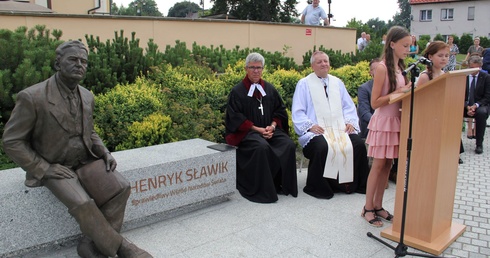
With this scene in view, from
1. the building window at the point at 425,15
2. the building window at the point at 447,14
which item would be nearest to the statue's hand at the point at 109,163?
the building window at the point at 447,14

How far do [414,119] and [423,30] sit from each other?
56.1m

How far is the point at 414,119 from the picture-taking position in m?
3.77

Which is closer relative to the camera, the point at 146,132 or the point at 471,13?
the point at 146,132

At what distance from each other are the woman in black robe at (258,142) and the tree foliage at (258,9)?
3369cm

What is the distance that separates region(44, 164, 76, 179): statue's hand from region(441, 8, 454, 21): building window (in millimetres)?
56183

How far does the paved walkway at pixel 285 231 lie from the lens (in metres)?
3.77

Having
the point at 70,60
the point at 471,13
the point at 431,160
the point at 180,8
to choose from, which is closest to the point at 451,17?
the point at 471,13

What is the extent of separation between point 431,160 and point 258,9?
36674mm

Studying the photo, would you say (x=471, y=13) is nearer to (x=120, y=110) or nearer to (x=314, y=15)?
(x=314, y=15)

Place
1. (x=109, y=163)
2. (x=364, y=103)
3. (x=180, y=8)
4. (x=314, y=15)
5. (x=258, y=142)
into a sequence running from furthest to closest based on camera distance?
(x=180, y=8)
(x=314, y=15)
(x=364, y=103)
(x=258, y=142)
(x=109, y=163)

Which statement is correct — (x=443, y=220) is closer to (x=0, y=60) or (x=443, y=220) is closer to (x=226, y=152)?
(x=226, y=152)

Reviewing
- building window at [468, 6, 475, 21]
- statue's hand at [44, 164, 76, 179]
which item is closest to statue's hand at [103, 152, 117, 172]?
statue's hand at [44, 164, 76, 179]

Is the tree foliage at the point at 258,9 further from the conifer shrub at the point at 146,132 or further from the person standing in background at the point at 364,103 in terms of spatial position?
the conifer shrub at the point at 146,132

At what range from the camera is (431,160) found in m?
3.69
